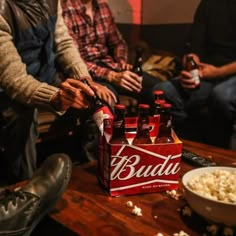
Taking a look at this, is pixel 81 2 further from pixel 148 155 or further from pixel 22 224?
pixel 22 224

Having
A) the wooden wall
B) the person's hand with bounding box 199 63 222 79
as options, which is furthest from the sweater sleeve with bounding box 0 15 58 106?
the wooden wall

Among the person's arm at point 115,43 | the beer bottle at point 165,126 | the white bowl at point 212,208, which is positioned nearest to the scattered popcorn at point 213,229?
the white bowl at point 212,208

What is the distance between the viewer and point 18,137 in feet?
6.20

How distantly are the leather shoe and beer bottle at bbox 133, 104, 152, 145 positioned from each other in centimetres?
25

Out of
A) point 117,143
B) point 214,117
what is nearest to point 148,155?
point 117,143

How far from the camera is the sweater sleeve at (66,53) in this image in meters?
2.21

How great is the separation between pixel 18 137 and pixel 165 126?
81 centimetres

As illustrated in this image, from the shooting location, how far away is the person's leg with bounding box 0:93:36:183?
1.88 meters

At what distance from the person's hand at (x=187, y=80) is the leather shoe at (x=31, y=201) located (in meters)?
1.42

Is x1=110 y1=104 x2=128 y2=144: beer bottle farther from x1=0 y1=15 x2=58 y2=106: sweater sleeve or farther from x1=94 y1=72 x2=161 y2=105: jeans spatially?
x1=94 y1=72 x2=161 y2=105: jeans

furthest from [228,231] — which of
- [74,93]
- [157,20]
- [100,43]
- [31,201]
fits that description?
[157,20]

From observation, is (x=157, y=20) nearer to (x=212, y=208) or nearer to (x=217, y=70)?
(x=217, y=70)

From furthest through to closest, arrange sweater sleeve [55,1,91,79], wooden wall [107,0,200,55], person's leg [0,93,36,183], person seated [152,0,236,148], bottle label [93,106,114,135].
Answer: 1. wooden wall [107,0,200,55]
2. person seated [152,0,236,148]
3. sweater sleeve [55,1,91,79]
4. person's leg [0,93,36,183]
5. bottle label [93,106,114,135]

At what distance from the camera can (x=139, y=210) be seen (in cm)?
119
